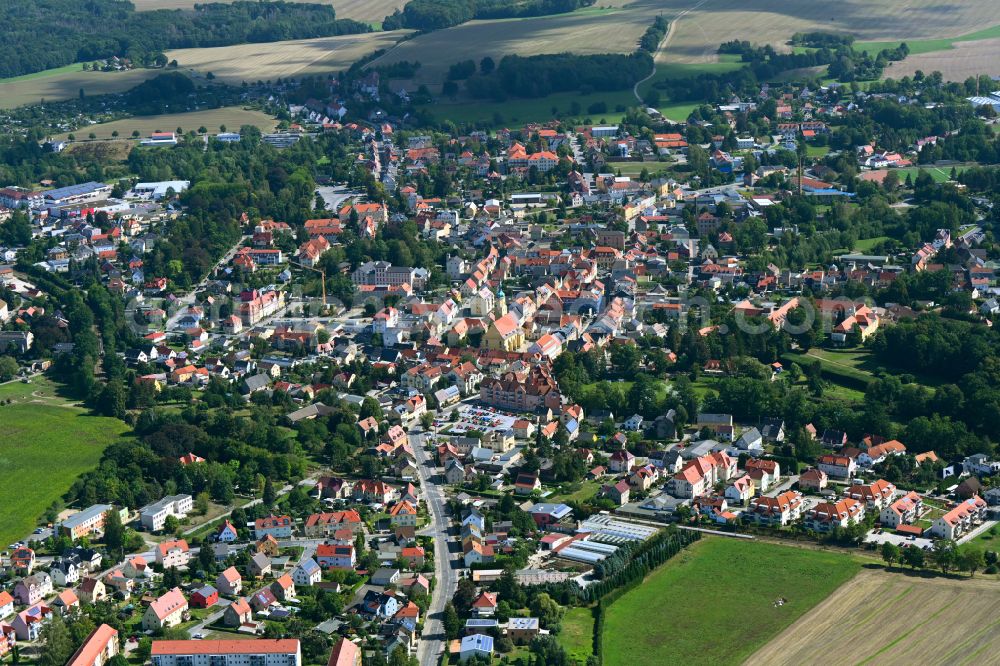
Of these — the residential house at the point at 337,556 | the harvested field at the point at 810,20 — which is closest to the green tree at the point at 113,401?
the residential house at the point at 337,556

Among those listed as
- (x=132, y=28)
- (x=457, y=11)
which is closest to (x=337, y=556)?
(x=457, y=11)

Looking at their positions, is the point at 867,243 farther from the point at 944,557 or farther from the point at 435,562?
the point at 435,562

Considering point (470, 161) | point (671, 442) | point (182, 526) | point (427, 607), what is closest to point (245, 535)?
point (182, 526)

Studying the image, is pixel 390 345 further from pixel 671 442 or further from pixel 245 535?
pixel 245 535

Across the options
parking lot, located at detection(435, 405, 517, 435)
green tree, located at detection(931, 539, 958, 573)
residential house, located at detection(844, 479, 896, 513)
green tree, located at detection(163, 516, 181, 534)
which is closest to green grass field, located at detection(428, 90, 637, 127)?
parking lot, located at detection(435, 405, 517, 435)

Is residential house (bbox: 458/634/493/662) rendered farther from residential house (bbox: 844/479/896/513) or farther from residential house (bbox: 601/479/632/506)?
residential house (bbox: 844/479/896/513)

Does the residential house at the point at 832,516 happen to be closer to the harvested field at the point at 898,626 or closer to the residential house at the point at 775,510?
the residential house at the point at 775,510
